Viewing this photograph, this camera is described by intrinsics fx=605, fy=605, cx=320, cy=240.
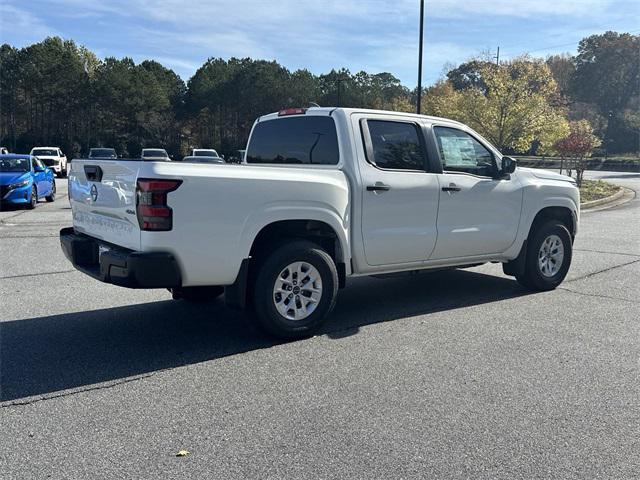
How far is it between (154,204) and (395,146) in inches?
103

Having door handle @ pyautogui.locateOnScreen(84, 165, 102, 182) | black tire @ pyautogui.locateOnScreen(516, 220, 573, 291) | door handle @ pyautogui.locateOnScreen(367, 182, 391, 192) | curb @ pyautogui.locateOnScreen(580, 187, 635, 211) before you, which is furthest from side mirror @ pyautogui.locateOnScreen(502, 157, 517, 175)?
curb @ pyautogui.locateOnScreen(580, 187, 635, 211)

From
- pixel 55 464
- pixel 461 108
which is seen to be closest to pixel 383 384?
pixel 55 464

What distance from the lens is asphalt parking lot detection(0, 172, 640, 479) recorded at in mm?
3248

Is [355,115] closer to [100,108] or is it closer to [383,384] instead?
[383,384]

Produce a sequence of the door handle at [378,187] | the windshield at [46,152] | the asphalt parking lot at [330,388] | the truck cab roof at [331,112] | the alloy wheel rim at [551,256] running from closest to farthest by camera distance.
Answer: the asphalt parking lot at [330,388]
the door handle at [378,187]
the truck cab roof at [331,112]
the alloy wheel rim at [551,256]
the windshield at [46,152]

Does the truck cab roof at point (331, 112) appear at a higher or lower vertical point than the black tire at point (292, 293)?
higher

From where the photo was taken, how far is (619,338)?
5.41 m

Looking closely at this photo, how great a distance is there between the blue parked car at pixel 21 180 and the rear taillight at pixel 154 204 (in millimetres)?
13542

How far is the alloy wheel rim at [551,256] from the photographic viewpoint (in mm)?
7328

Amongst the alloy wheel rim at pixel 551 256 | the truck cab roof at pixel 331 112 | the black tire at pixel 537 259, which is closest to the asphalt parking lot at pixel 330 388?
the black tire at pixel 537 259

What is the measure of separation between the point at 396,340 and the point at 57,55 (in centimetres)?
7377

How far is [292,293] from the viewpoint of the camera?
5270 mm

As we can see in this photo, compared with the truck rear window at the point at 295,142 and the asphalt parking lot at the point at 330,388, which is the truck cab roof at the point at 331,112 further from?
the asphalt parking lot at the point at 330,388

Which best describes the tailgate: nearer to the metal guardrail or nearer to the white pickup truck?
the white pickup truck
